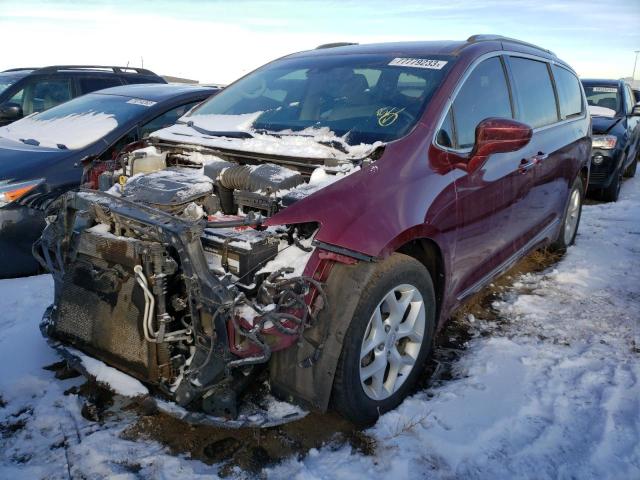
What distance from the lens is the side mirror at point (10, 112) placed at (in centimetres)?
594

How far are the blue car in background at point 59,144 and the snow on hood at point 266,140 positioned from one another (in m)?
0.73

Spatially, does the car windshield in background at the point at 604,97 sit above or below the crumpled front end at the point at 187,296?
above

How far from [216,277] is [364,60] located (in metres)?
2.02

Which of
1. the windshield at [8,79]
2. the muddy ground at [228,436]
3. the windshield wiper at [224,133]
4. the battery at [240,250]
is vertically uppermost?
the windshield at [8,79]

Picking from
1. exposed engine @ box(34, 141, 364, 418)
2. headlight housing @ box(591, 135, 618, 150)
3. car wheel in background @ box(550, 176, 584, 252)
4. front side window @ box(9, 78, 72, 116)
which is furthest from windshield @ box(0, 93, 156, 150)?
headlight housing @ box(591, 135, 618, 150)

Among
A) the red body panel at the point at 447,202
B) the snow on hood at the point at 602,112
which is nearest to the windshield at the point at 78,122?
the red body panel at the point at 447,202

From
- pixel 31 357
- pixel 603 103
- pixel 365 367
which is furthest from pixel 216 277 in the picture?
pixel 603 103

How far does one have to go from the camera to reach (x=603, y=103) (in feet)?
29.8

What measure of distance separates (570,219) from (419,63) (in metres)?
3.11

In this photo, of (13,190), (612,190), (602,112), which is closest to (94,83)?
(13,190)

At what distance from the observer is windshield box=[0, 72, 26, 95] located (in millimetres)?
6786

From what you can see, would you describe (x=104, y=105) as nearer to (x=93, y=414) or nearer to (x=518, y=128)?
(x=93, y=414)

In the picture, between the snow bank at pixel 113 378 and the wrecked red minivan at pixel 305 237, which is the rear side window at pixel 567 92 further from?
the snow bank at pixel 113 378

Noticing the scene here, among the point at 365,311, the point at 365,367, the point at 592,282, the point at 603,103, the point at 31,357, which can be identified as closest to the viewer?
the point at 365,311
